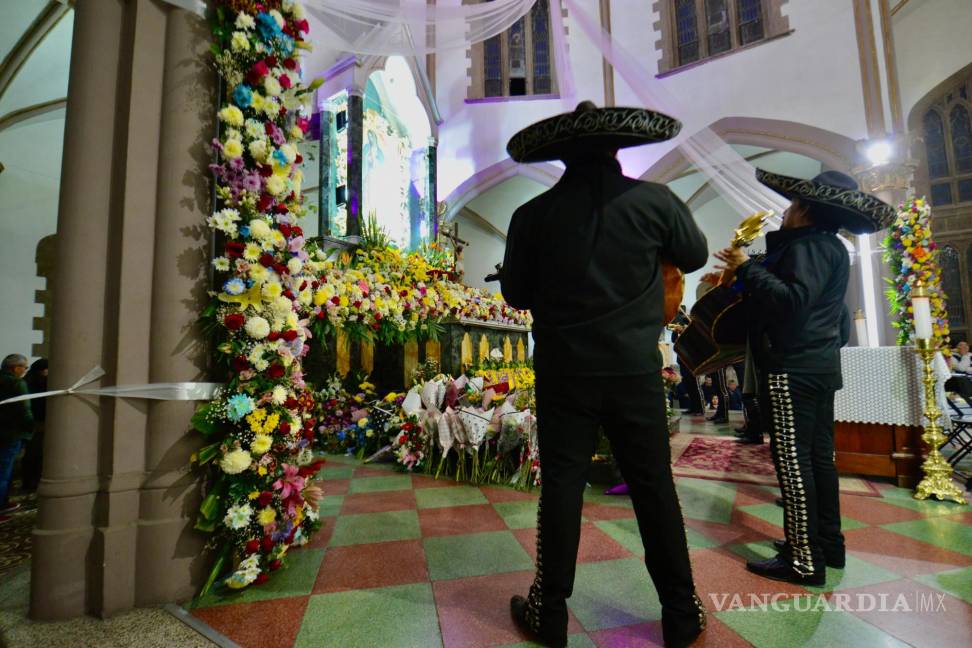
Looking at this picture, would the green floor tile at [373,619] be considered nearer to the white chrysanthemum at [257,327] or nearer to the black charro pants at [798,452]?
the white chrysanthemum at [257,327]

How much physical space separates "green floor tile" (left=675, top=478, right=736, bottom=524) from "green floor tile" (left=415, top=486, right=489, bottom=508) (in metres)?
1.33

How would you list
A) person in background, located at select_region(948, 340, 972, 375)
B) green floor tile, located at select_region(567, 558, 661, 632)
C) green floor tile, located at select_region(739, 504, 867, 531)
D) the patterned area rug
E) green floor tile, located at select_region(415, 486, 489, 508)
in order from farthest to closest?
person in background, located at select_region(948, 340, 972, 375)
the patterned area rug
green floor tile, located at select_region(415, 486, 489, 508)
green floor tile, located at select_region(739, 504, 867, 531)
green floor tile, located at select_region(567, 558, 661, 632)

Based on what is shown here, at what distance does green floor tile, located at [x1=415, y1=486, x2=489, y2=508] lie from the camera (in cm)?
311

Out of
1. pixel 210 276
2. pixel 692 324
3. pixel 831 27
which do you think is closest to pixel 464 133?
pixel 831 27

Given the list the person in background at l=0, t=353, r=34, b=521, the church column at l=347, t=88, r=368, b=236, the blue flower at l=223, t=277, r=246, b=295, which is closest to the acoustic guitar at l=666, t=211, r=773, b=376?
the blue flower at l=223, t=277, r=246, b=295

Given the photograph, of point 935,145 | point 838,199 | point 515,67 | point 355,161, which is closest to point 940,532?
point 838,199

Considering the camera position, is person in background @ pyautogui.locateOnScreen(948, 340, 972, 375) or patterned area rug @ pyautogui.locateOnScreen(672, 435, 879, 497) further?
person in background @ pyautogui.locateOnScreen(948, 340, 972, 375)

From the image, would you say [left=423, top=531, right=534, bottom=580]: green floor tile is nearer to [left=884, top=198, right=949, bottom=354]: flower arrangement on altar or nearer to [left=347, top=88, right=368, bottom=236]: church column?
[left=347, top=88, right=368, bottom=236]: church column

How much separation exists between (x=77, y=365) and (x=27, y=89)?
6.04 meters

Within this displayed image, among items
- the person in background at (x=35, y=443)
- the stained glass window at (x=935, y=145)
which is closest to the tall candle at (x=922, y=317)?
the person in background at (x=35, y=443)

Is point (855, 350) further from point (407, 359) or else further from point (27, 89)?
point (27, 89)

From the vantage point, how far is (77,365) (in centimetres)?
194

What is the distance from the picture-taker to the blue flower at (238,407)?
1.98 metres

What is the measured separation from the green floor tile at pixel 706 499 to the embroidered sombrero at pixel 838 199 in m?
1.66
